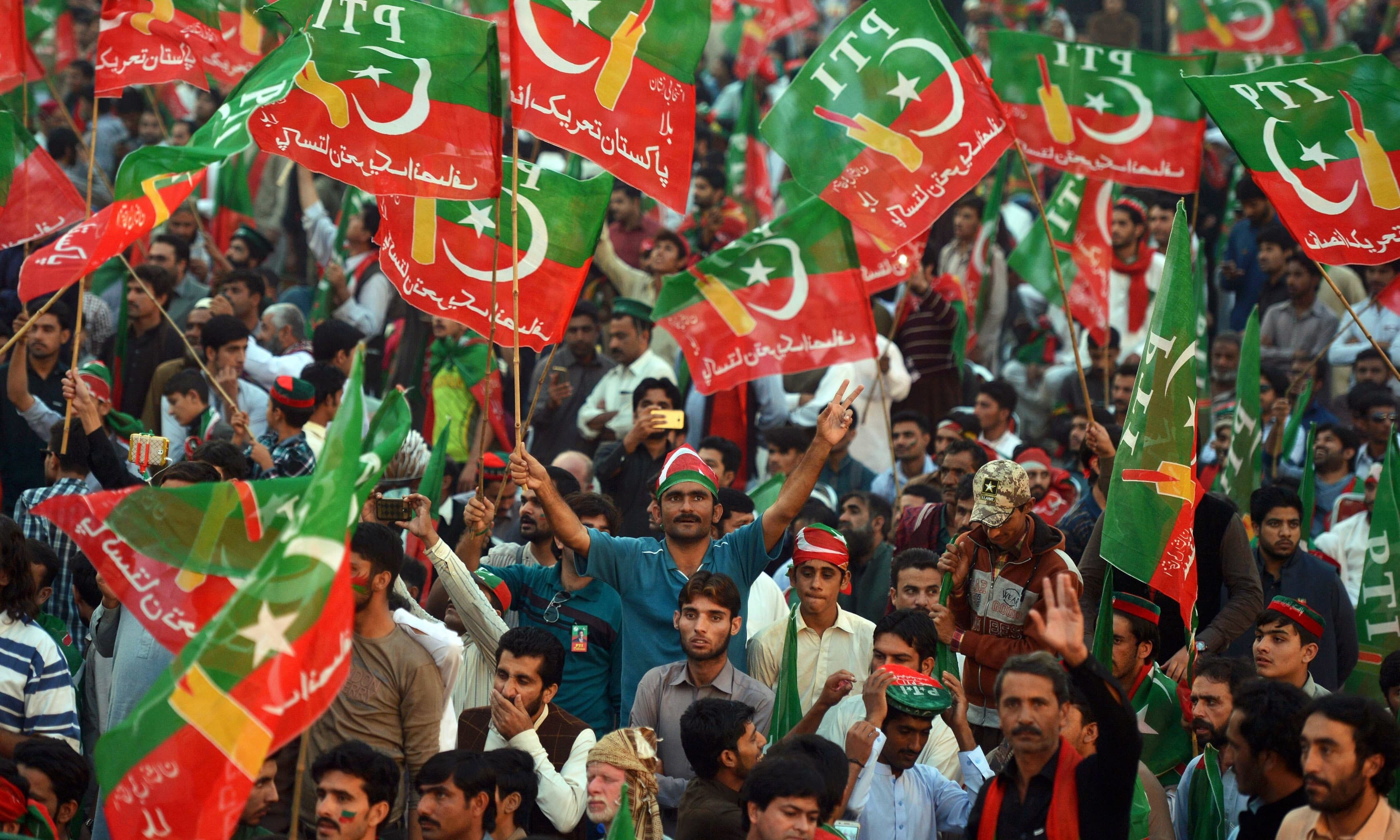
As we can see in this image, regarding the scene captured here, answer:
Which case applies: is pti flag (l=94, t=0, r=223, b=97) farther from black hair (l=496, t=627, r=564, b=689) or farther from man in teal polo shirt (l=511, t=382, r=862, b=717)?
black hair (l=496, t=627, r=564, b=689)

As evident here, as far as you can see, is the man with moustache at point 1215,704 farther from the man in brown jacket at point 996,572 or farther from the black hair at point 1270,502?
the black hair at point 1270,502

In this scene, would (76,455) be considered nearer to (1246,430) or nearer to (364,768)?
(364,768)

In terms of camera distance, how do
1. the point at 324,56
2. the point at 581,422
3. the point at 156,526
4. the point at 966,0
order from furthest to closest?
the point at 966,0, the point at 581,422, the point at 324,56, the point at 156,526

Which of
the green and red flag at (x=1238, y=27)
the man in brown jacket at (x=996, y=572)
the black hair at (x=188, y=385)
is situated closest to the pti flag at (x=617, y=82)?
the man in brown jacket at (x=996, y=572)

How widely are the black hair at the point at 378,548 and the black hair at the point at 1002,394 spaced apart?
18.4 ft

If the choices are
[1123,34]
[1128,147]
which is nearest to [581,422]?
[1128,147]

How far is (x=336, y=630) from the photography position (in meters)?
4.27

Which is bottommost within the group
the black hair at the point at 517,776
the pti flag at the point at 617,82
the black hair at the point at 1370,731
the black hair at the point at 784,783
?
the black hair at the point at 517,776

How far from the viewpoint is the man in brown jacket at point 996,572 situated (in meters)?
6.10

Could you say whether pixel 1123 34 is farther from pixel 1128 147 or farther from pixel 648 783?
pixel 648 783

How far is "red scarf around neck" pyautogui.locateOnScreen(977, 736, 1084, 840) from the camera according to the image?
4.52 metres

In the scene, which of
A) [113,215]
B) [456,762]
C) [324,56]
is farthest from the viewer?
[324,56]

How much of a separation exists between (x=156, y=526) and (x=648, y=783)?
1797 millimetres

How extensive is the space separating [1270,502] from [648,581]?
3.08 m
